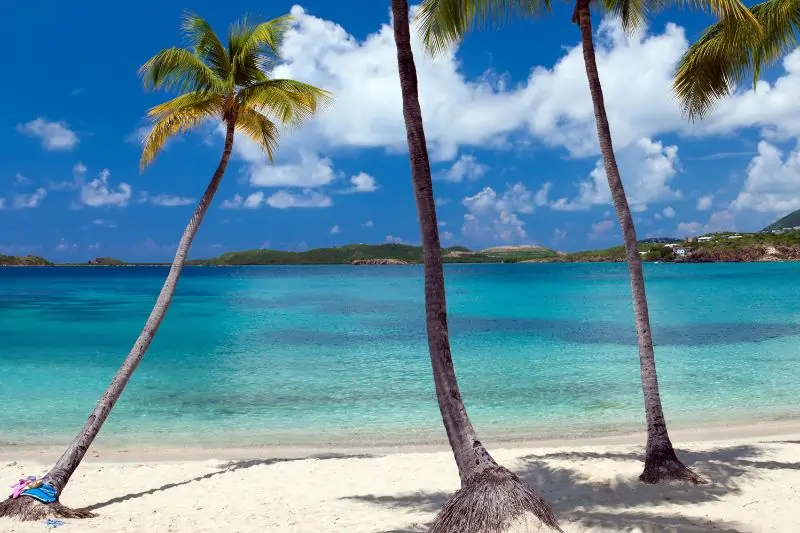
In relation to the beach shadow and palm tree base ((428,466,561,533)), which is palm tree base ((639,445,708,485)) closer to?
palm tree base ((428,466,561,533))

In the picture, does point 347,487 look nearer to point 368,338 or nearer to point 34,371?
point 34,371

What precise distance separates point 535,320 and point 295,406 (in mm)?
26757

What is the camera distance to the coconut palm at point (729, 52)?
10.7 metres

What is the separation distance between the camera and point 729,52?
35.8 feet

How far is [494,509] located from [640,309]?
443cm

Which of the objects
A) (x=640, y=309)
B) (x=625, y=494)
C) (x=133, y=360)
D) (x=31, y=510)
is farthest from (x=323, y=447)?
(x=640, y=309)

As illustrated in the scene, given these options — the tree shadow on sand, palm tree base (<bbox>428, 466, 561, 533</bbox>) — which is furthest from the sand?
palm tree base (<bbox>428, 466, 561, 533</bbox>)

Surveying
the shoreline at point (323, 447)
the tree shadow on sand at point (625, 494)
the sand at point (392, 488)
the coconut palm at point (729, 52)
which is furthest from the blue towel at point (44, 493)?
the coconut palm at point (729, 52)

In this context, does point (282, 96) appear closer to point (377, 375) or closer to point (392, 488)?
point (392, 488)

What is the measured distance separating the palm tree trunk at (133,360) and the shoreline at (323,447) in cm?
286

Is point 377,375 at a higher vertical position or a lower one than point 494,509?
lower

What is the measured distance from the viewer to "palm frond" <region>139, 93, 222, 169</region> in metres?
11.8

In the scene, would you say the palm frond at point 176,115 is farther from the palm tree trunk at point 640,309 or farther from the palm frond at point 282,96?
the palm tree trunk at point 640,309

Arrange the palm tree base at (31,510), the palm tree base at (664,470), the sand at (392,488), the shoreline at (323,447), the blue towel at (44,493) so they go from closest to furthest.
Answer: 1. the sand at (392,488)
2. the palm tree base at (31,510)
3. the blue towel at (44,493)
4. the palm tree base at (664,470)
5. the shoreline at (323,447)
